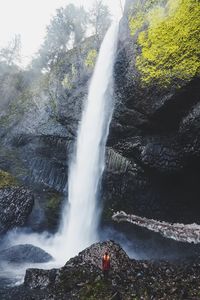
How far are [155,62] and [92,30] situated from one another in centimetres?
2983

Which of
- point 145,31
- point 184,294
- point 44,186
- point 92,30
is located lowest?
point 184,294

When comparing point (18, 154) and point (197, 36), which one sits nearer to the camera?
point (197, 36)

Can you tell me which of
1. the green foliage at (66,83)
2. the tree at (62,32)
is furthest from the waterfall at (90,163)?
the tree at (62,32)

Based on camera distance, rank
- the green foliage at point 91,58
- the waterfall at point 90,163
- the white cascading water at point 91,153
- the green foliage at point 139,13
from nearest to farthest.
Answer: the green foliage at point 139,13, the waterfall at point 90,163, the white cascading water at point 91,153, the green foliage at point 91,58

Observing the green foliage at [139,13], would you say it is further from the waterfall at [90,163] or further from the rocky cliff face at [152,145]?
the waterfall at [90,163]

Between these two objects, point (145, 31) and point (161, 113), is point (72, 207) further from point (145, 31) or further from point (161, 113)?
point (145, 31)

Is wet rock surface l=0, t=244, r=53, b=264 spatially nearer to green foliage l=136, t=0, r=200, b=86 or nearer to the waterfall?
the waterfall

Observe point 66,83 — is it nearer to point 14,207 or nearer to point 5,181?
point 5,181

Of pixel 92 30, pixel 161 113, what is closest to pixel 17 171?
pixel 161 113

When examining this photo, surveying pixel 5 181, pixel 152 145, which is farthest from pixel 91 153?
pixel 5 181

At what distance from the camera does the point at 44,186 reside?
85.6ft

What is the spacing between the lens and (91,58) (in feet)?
83.7

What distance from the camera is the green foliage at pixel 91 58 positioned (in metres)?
25.2

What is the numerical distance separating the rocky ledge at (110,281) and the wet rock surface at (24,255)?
3.22 m
